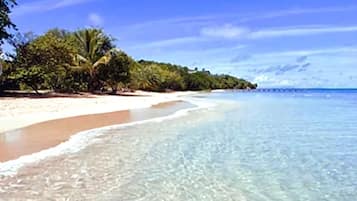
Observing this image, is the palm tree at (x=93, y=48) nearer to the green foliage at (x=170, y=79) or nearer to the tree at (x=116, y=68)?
the tree at (x=116, y=68)

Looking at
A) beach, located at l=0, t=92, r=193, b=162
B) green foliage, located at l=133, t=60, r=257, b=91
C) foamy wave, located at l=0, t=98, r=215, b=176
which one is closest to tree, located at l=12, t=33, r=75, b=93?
beach, located at l=0, t=92, r=193, b=162

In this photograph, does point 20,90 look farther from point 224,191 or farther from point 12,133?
point 224,191

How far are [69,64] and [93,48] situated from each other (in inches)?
274

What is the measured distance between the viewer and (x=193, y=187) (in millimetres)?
8289

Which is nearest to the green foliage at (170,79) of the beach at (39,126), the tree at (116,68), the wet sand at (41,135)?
the tree at (116,68)

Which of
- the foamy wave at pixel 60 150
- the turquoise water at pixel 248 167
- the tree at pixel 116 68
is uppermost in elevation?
the tree at pixel 116 68

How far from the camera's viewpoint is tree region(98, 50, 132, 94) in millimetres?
49281

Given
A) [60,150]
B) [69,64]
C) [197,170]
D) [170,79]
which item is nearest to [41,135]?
[60,150]

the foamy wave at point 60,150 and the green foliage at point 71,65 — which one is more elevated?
the green foliage at point 71,65

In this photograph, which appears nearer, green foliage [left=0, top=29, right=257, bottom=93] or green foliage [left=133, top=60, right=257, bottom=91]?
green foliage [left=0, top=29, right=257, bottom=93]

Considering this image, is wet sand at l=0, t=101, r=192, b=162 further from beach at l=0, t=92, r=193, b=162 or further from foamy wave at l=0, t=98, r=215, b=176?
foamy wave at l=0, t=98, r=215, b=176

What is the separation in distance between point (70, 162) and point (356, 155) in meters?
6.48

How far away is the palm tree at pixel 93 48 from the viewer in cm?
4831

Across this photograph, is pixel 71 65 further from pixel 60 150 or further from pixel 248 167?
pixel 248 167
